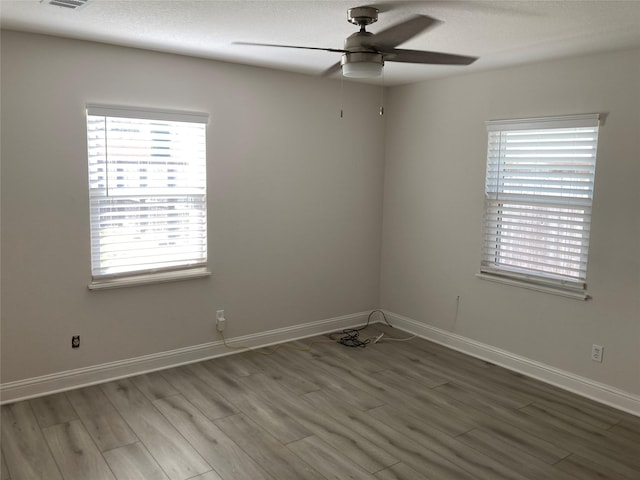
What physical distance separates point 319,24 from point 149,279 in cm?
230

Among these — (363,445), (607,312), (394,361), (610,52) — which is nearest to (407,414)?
(363,445)

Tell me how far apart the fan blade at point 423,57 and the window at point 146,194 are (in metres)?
1.96

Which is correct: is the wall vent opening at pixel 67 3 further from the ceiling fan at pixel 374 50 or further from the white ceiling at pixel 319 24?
the ceiling fan at pixel 374 50

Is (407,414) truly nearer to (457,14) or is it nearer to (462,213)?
(462,213)

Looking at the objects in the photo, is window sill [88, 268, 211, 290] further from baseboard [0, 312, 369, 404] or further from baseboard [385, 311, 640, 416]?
baseboard [385, 311, 640, 416]

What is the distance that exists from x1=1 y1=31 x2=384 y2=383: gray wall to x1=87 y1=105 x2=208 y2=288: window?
0.09 metres

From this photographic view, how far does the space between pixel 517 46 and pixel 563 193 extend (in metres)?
1.17

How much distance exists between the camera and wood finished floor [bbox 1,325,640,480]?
2.97 m

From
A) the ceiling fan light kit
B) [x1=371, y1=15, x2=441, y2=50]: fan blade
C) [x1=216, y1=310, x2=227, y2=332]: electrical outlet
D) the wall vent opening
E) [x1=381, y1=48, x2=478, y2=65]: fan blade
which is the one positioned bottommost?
[x1=216, y1=310, x2=227, y2=332]: electrical outlet

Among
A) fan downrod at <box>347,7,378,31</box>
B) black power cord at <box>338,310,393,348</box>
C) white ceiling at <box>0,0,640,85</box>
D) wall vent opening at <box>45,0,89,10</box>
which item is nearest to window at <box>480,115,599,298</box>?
white ceiling at <box>0,0,640,85</box>

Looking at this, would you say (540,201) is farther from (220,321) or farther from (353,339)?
(220,321)

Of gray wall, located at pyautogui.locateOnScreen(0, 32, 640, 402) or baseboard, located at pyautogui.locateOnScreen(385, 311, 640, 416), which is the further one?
baseboard, located at pyautogui.locateOnScreen(385, 311, 640, 416)

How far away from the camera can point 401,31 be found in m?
2.87

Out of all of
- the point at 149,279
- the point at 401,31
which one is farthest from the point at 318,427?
the point at 401,31
